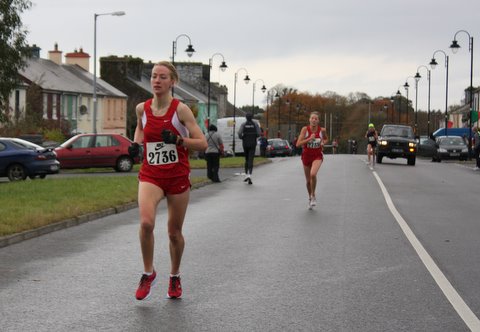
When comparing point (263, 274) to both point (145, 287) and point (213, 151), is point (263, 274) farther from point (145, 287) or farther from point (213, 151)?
point (213, 151)

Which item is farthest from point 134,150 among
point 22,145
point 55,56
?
point 55,56

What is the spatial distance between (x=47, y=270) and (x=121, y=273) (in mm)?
808

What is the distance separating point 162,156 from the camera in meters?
7.23

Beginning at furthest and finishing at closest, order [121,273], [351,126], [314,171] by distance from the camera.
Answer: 1. [351,126]
2. [314,171]
3. [121,273]

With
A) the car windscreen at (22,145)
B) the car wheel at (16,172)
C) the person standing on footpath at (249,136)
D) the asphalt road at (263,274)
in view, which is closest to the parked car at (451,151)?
the person standing on footpath at (249,136)

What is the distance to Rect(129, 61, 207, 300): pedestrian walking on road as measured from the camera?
723cm

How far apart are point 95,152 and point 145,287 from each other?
27026 millimetres

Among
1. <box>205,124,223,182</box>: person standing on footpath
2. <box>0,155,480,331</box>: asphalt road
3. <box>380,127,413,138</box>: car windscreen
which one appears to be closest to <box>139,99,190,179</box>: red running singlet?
<box>0,155,480,331</box>: asphalt road

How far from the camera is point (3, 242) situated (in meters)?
11.3

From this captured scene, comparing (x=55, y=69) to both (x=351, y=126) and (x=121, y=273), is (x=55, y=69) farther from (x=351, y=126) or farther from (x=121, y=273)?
(x=351, y=126)

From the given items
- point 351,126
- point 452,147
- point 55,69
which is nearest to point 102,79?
point 55,69

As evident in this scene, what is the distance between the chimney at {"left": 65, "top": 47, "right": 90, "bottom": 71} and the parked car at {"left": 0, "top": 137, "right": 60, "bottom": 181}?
180 ft

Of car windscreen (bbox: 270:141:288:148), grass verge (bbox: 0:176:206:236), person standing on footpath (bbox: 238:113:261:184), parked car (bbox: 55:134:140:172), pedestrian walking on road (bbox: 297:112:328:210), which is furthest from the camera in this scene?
car windscreen (bbox: 270:141:288:148)

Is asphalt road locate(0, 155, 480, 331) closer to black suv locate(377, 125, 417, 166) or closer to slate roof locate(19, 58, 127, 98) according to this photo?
black suv locate(377, 125, 417, 166)
